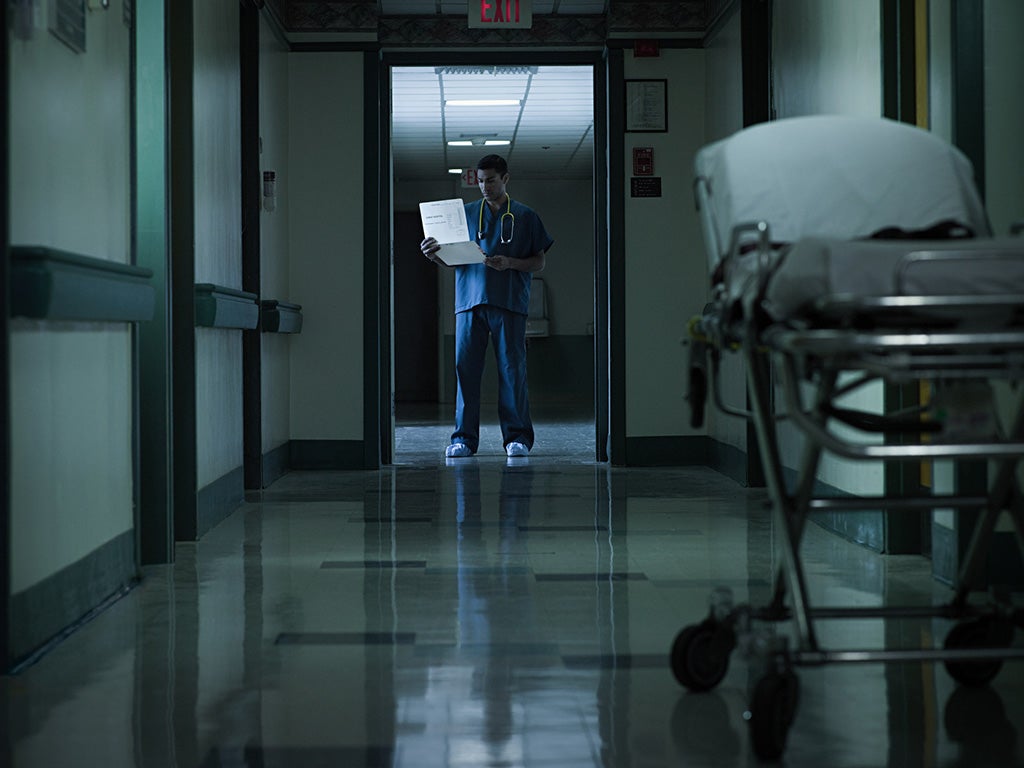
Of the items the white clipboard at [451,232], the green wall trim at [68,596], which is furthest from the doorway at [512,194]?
the green wall trim at [68,596]

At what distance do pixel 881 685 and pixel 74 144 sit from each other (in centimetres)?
207

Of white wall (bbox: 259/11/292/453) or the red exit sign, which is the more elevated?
the red exit sign

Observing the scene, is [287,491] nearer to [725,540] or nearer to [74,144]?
[725,540]

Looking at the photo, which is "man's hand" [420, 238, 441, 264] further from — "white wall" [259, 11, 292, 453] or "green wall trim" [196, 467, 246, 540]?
"green wall trim" [196, 467, 246, 540]

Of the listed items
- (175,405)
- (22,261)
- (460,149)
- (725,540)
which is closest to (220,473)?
(175,405)

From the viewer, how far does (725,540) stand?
427cm

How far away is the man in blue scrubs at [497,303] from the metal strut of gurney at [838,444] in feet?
16.2

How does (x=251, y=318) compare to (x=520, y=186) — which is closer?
(x=251, y=318)

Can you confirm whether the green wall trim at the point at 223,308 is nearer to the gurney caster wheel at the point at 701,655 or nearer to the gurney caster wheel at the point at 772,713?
the gurney caster wheel at the point at 701,655

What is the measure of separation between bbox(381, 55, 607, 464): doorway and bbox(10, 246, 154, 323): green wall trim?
5.57 m

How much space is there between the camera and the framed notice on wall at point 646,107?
22.5ft

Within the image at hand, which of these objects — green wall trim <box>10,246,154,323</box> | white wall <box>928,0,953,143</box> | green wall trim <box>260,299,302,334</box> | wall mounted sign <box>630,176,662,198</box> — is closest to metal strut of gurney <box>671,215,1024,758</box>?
green wall trim <box>10,246,154,323</box>

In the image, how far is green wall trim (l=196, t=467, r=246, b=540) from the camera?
14.6 ft

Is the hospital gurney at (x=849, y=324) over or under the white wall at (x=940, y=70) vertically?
under
